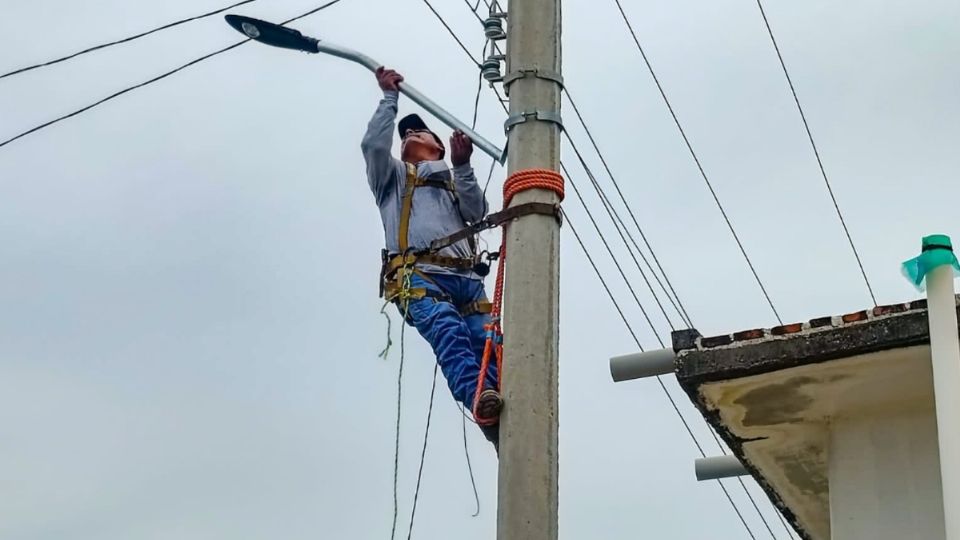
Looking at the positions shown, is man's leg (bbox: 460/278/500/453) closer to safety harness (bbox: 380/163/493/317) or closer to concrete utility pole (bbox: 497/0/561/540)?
safety harness (bbox: 380/163/493/317)

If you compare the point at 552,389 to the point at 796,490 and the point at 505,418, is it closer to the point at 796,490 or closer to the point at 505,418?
the point at 505,418

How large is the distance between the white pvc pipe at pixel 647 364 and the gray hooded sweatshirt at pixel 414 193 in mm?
841

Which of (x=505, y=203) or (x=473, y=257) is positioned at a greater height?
(x=473, y=257)

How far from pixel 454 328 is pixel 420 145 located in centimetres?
144

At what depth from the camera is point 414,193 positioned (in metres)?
7.47

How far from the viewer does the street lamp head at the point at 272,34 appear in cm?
725

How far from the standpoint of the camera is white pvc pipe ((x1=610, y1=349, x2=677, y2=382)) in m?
6.88

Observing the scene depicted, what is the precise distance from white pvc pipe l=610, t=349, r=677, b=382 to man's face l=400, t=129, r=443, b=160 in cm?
164

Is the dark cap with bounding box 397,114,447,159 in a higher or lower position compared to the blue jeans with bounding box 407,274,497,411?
higher

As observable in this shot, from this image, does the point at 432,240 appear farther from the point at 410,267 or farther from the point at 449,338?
the point at 449,338

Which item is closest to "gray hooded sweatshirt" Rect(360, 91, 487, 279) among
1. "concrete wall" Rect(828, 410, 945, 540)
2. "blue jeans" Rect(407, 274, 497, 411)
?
"blue jeans" Rect(407, 274, 497, 411)

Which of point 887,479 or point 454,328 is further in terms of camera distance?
point 454,328

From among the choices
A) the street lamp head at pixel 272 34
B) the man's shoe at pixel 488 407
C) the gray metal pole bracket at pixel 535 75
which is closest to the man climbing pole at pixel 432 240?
the street lamp head at pixel 272 34

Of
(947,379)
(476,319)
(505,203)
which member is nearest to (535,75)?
(505,203)
